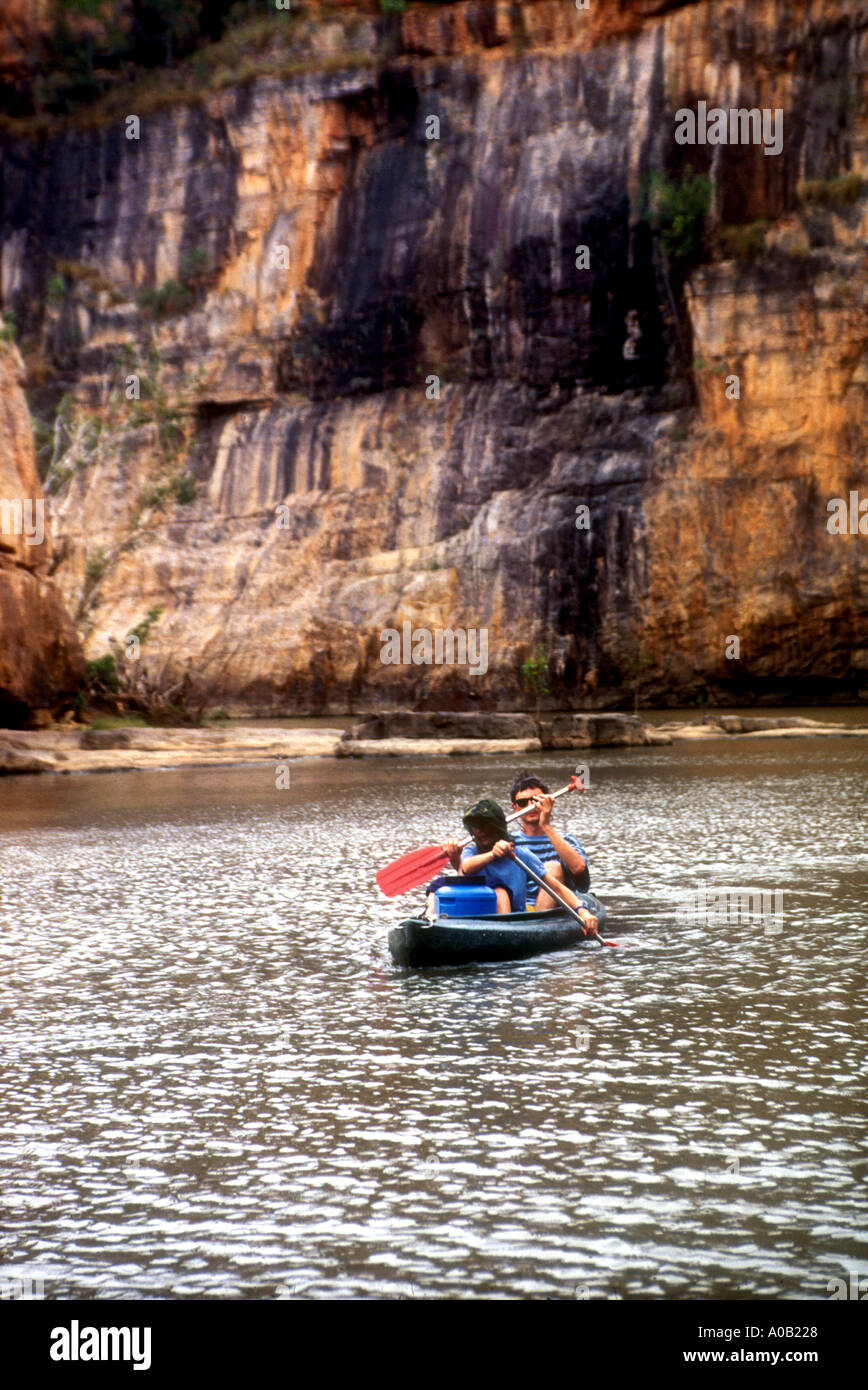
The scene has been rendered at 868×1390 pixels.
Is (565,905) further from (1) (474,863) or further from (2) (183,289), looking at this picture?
(2) (183,289)

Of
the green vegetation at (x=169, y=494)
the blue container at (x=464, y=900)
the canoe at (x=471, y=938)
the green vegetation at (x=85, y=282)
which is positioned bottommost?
the canoe at (x=471, y=938)

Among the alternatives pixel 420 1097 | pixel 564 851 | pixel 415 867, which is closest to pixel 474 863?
pixel 415 867

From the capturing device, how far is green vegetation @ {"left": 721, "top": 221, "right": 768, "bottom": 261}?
1863 inches

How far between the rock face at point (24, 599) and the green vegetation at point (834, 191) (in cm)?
2409

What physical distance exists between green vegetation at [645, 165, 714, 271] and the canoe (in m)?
42.3

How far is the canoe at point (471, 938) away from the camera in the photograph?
9383 millimetres

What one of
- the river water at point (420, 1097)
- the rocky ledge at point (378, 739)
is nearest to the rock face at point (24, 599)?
the rocky ledge at point (378, 739)

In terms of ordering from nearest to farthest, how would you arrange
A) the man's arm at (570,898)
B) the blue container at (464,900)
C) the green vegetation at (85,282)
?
the blue container at (464,900) → the man's arm at (570,898) → the green vegetation at (85,282)

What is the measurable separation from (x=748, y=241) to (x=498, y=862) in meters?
41.2

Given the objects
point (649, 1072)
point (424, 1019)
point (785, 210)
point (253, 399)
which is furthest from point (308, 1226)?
point (253, 399)

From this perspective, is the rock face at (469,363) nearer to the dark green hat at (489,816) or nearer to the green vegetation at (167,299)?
the green vegetation at (167,299)

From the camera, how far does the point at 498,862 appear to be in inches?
392

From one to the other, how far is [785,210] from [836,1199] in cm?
4665
